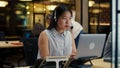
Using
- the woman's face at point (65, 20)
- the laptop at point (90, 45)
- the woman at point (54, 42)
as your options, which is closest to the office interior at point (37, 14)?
the laptop at point (90, 45)

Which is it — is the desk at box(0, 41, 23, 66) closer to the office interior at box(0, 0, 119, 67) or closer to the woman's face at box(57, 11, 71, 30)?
the office interior at box(0, 0, 119, 67)

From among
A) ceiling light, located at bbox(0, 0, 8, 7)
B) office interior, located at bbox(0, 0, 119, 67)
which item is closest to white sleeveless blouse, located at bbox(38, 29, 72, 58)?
office interior, located at bbox(0, 0, 119, 67)

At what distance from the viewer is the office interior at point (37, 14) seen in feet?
41.6

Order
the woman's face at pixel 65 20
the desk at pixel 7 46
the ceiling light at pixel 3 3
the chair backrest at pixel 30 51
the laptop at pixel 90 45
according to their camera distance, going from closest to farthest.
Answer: the woman's face at pixel 65 20 → the laptop at pixel 90 45 → the chair backrest at pixel 30 51 → the desk at pixel 7 46 → the ceiling light at pixel 3 3

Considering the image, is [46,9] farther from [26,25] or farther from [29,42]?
[29,42]

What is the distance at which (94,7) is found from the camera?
1360 centimetres

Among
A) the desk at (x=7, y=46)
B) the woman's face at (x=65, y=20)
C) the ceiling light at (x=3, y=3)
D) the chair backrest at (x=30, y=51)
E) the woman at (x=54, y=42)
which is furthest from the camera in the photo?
the ceiling light at (x=3, y=3)

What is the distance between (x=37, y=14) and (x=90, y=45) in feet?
32.7

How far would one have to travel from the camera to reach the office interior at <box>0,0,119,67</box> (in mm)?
12672

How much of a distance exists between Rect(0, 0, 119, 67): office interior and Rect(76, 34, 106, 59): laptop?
9.18 metres

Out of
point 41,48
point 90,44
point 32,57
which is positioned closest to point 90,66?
point 90,44

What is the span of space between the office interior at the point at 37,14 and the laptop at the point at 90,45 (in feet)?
30.1

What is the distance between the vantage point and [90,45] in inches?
126

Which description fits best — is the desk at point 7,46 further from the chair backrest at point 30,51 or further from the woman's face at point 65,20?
the woman's face at point 65,20
